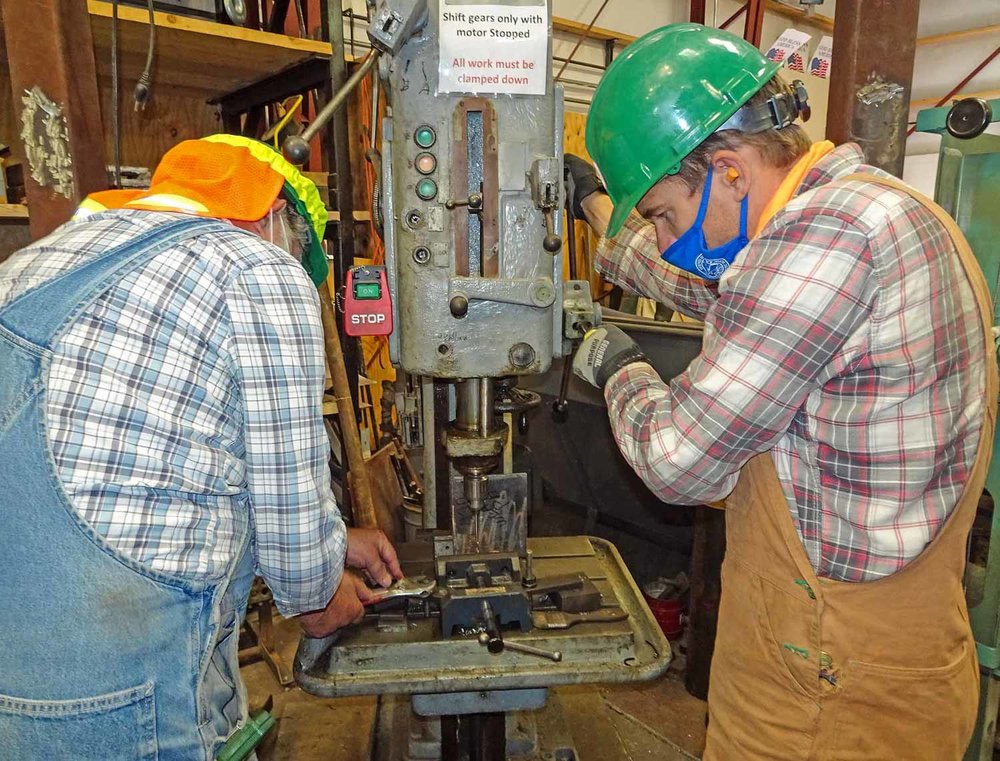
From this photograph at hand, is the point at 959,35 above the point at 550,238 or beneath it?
above

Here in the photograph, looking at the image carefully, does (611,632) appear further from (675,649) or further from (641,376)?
(675,649)

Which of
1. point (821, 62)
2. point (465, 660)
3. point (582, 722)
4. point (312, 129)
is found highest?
point (821, 62)

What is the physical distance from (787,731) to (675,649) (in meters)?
1.54

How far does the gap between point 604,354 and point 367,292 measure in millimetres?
403

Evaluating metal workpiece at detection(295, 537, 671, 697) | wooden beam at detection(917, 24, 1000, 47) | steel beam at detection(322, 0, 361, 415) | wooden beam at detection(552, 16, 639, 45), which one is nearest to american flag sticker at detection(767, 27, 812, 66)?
wooden beam at detection(552, 16, 639, 45)

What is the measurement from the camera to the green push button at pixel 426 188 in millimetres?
1068

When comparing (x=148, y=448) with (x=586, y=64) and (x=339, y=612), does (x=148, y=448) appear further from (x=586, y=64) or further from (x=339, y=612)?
(x=586, y=64)

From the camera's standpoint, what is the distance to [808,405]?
0.90 metres

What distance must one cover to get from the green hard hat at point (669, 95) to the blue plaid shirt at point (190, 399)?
50cm

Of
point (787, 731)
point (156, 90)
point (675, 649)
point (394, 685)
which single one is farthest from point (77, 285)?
point (675, 649)

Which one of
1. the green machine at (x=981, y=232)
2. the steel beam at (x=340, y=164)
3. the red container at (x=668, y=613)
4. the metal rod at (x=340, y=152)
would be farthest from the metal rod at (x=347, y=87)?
the red container at (x=668, y=613)

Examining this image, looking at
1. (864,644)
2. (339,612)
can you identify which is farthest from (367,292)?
(864,644)

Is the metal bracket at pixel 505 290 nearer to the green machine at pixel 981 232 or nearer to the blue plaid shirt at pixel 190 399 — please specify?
the blue plaid shirt at pixel 190 399

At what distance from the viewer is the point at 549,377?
107 inches
